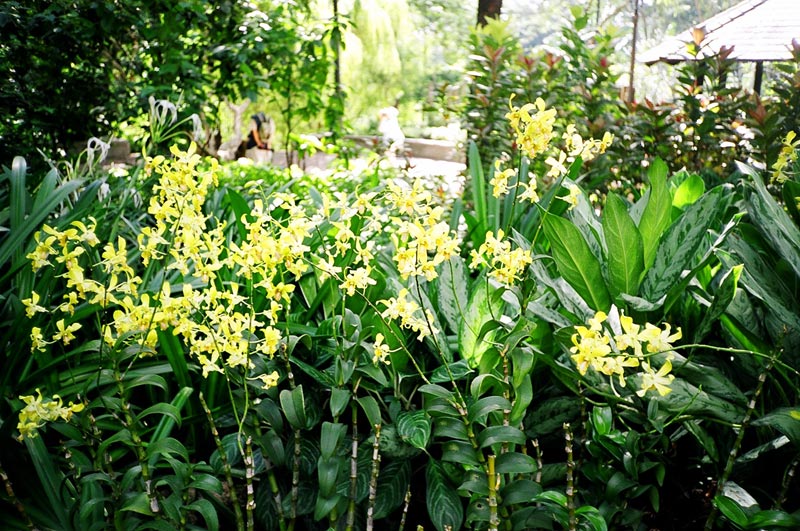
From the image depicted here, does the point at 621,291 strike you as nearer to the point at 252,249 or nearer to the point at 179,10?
the point at 252,249

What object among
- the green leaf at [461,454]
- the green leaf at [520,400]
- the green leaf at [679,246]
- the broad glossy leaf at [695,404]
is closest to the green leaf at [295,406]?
the green leaf at [461,454]

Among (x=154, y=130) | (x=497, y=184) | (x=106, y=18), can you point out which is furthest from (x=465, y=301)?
(x=106, y=18)

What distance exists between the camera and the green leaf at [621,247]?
155 centimetres

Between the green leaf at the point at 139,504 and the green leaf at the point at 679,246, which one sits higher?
the green leaf at the point at 679,246

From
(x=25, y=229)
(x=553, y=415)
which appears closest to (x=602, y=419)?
(x=553, y=415)

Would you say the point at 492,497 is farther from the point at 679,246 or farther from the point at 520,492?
the point at 679,246

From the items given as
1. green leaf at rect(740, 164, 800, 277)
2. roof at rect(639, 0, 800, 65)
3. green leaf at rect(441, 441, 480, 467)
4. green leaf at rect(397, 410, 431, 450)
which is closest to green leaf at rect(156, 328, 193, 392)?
green leaf at rect(397, 410, 431, 450)

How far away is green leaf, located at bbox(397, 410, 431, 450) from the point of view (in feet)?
4.40

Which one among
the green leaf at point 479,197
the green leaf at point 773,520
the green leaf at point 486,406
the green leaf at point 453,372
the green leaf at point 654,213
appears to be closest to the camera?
the green leaf at point 773,520

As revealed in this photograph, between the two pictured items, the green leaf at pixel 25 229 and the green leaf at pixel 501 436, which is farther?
the green leaf at pixel 25 229

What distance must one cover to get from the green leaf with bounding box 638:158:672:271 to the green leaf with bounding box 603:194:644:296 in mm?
60

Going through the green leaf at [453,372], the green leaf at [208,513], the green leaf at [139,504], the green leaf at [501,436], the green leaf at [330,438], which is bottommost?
the green leaf at [208,513]

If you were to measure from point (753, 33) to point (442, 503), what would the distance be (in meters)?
3.01

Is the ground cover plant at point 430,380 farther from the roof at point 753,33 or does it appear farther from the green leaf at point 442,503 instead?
the roof at point 753,33
